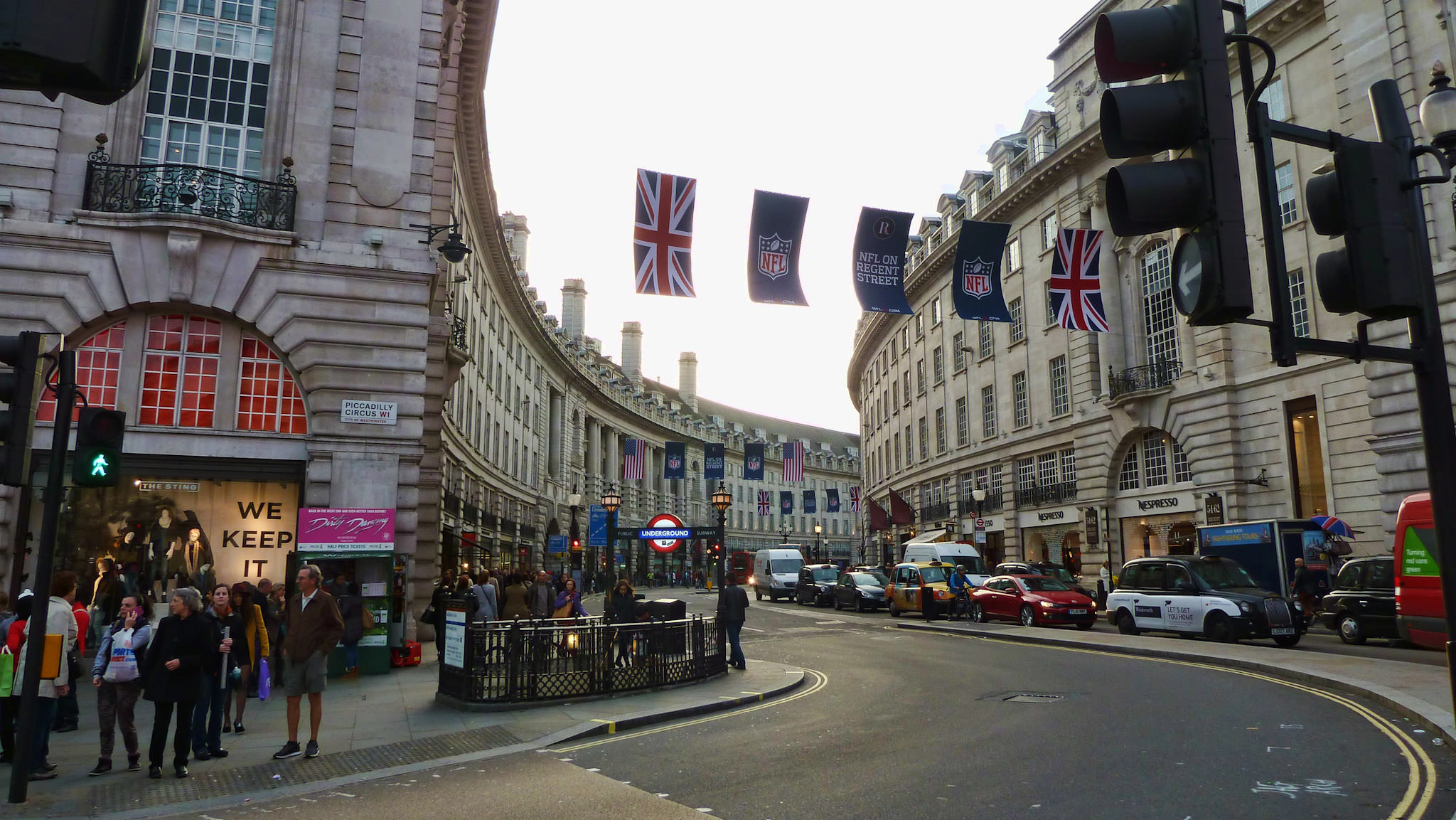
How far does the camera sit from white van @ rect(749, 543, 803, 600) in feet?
155

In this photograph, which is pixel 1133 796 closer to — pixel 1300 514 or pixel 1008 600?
pixel 1008 600

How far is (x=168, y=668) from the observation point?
9.19 meters

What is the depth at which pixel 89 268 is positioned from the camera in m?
18.0

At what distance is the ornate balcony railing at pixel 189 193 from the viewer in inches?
724

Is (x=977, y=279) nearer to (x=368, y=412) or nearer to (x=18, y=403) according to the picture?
(x=368, y=412)

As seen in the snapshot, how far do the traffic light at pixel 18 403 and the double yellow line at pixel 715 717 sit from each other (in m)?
5.63

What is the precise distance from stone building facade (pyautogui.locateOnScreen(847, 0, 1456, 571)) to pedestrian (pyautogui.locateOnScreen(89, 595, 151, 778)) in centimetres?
2162

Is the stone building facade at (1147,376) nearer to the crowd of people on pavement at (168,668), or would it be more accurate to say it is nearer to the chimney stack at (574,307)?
the crowd of people on pavement at (168,668)

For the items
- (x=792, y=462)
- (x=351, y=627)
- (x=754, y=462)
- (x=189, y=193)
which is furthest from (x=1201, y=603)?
(x=792, y=462)

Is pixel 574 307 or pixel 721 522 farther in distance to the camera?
pixel 574 307

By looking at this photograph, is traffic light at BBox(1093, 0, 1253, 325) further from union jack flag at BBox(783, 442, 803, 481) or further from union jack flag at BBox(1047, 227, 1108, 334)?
union jack flag at BBox(783, 442, 803, 481)

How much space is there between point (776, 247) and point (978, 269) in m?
5.32

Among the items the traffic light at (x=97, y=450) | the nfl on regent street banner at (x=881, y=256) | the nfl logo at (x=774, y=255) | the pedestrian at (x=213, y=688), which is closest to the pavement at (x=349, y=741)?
the pedestrian at (x=213, y=688)

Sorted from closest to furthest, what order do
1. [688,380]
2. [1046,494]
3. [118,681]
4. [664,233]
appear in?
[118,681] → [664,233] → [1046,494] → [688,380]
